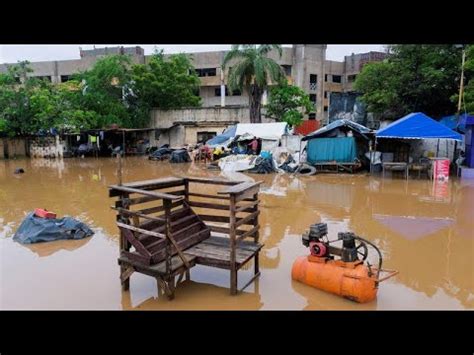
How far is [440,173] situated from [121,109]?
76.1 feet

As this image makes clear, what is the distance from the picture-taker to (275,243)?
7434 mm

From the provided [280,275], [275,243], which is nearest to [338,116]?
[275,243]

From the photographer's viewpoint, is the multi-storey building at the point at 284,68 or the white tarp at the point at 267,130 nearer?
the white tarp at the point at 267,130

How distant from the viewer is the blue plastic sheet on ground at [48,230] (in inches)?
293

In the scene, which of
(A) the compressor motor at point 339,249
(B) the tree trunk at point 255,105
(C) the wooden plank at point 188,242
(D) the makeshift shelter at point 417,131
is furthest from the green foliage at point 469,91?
(C) the wooden plank at point 188,242

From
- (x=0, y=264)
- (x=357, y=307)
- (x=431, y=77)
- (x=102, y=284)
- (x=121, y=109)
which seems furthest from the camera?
(x=121, y=109)

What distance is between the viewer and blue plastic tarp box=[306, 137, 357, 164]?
1819cm

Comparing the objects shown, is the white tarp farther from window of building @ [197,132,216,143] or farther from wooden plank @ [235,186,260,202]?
wooden plank @ [235,186,260,202]

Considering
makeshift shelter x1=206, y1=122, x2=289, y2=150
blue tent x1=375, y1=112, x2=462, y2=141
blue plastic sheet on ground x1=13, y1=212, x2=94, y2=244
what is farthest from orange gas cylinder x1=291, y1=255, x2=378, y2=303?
makeshift shelter x1=206, y1=122, x2=289, y2=150

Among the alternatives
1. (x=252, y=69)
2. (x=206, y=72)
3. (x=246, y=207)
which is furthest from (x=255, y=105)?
(x=246, y=207)

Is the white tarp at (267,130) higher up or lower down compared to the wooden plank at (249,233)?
higher up

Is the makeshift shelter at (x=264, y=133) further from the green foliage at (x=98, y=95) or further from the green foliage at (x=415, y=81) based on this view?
the green foliage at (x=98, y=95)

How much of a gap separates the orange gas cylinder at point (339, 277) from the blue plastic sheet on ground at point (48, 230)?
4862 millimetres
